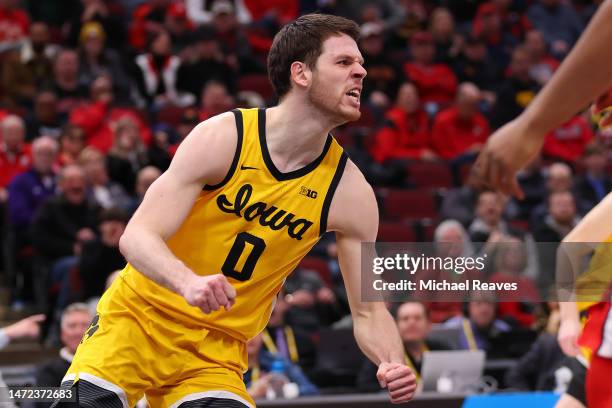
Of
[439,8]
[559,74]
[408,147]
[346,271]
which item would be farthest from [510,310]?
[559,74]

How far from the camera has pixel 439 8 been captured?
15625mm

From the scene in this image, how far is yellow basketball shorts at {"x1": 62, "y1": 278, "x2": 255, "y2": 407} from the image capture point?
14.8 ft

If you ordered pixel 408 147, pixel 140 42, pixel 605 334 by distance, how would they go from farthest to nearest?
pixel 140 42 < pixel 408 147 < pixel 605 334

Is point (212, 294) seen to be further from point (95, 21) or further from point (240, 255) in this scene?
point (95, 21)

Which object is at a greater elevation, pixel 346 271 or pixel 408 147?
pixel 346 271

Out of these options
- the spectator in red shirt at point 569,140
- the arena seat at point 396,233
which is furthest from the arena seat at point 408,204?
the spectator in red shirt at point 569,140

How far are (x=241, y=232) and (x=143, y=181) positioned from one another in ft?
18.8

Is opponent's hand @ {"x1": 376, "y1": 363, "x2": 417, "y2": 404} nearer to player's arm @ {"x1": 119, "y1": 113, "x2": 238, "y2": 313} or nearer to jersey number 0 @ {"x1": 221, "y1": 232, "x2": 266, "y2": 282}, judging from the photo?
jersey number 0 @ {"x1": 221, "y1": 232, "x2": 266, "y2": 282}

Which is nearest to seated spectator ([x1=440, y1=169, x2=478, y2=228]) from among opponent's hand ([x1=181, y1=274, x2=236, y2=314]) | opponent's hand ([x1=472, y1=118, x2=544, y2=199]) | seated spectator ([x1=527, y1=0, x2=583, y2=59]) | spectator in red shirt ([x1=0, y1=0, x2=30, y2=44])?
spectator in red shirt ([x1=0, y1=0, x2=30, y2=44])

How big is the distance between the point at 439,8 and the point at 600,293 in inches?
454

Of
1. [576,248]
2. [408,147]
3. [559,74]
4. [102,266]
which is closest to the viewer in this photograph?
[559,74]

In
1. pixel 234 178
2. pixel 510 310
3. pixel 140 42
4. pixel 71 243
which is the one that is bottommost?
pixel 510 310

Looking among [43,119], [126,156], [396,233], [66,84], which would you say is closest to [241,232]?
[396,233]

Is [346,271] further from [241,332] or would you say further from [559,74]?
[559,74]
